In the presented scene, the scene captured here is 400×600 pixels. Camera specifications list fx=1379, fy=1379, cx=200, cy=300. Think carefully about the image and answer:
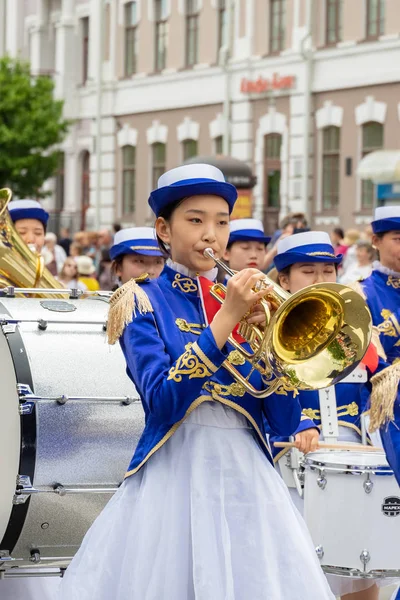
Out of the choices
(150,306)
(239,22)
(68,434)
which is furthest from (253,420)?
(239,22)

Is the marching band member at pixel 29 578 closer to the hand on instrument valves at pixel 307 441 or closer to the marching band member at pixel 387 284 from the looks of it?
the hand on instrument valves at pixel 307 441

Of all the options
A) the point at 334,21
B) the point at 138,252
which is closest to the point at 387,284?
the point at 138,252

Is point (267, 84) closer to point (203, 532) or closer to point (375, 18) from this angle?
point (375, 18)

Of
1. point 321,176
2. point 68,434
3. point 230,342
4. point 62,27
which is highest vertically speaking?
point 62,27

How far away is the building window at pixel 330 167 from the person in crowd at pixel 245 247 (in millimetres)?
19438

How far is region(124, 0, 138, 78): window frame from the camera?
33969 millimetres

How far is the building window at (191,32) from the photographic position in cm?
3166

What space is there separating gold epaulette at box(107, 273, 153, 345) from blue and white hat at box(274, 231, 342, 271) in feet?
7.03

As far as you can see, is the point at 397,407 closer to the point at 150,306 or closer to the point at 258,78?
the point at 150,306

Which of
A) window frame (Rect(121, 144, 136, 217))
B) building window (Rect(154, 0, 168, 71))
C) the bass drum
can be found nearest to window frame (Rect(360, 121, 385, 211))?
building window (Rect(154, 0, 168, 71))

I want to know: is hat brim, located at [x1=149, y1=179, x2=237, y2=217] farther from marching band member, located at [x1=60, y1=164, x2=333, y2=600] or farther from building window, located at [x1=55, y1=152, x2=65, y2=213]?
building window, located at [x1=55, y1=152, x2=65, y2=213]

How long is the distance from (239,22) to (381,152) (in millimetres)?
6810

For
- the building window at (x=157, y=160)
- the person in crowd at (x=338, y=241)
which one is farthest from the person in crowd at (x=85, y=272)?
the building window at (x=157, y=160)

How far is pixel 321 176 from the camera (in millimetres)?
27469
